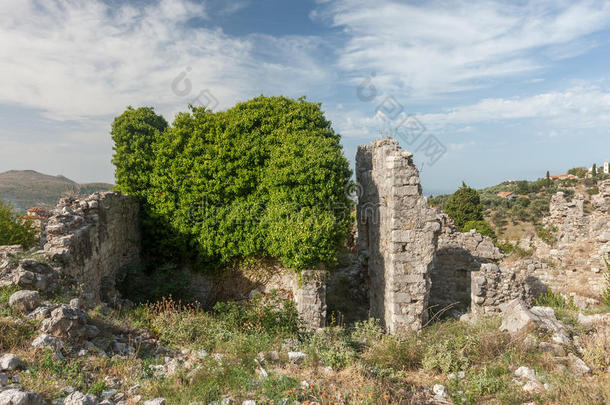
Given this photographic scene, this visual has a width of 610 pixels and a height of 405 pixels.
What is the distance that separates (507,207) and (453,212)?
1006 centimetres

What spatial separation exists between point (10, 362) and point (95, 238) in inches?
182

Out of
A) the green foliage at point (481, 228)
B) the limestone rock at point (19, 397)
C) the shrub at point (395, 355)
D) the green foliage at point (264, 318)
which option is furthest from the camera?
the green foliage at point (481, 228)

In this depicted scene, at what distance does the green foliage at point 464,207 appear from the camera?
27.6m

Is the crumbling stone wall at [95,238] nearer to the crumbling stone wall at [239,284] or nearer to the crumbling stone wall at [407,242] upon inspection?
the crumbling stone wall at [239,284]

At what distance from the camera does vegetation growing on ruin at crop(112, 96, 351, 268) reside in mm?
9117

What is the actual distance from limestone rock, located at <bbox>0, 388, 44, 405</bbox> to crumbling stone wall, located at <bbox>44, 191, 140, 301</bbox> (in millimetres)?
3313

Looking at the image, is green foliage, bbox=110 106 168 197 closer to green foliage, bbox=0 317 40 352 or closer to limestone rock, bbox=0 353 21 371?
green foliage, bbox=0 317 40 352

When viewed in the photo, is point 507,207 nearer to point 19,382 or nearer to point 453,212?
point 453,212

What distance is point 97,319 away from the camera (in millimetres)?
5746

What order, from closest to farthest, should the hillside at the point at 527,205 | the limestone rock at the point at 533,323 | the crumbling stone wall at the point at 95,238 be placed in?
the limestone rock at the point at 533,323 < the crumbling stone wall at the point at 95,238 < the hillside at the point at 527,205

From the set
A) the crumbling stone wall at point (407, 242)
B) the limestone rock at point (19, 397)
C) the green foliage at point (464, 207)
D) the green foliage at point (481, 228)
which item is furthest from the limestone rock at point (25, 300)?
the green foliage at point (464, 207)

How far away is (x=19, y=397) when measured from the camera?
3387 millimetres

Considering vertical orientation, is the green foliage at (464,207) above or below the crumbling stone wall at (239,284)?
above

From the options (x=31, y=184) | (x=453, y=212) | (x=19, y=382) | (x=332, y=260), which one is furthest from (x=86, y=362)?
(x=31, y=184)
